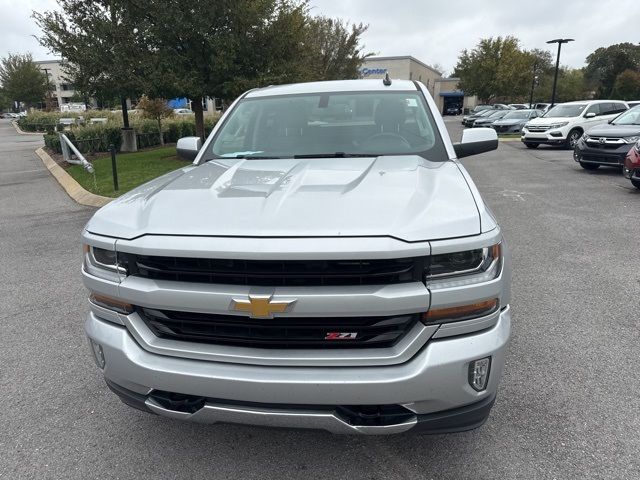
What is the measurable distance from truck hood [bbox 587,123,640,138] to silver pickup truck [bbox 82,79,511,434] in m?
10.8

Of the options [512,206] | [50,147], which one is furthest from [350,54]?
[512,206]

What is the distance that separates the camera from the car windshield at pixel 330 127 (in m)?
3.36

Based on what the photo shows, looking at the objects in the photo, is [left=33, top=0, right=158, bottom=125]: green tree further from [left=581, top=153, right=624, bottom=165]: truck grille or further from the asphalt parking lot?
[left=581, top=153, right=624, bottom=165]: truck grille

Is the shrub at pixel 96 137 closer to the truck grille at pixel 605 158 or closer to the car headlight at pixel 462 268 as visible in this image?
the truck grille at pixel 605 158

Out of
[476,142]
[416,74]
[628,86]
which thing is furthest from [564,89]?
[476,142]

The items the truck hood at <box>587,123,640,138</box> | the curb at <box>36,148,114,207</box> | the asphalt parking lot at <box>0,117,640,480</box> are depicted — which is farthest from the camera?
the truck hood at <box>587,123,640,138</box>

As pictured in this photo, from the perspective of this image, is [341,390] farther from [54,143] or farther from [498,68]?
[498,68]

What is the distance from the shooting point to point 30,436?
2693mm

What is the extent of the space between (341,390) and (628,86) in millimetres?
64022

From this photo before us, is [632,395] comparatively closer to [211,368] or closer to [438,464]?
[438,464]

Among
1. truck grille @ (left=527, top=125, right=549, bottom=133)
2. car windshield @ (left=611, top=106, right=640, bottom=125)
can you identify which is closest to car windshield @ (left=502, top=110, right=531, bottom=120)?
truck grille @ (left=527, top=125, right=549, bottom=133)

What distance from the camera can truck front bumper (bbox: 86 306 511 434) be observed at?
1.89 meters

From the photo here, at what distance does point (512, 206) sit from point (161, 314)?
7398 mm

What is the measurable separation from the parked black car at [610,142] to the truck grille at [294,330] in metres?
11.1
